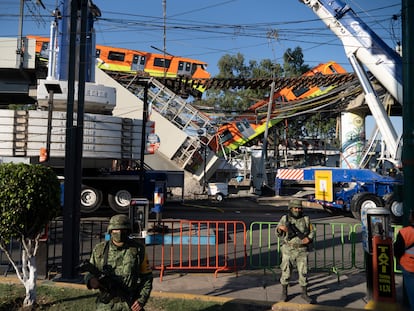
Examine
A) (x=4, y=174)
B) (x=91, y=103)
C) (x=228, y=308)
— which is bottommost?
(x=228, y=308)

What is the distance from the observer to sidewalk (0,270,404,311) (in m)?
5.30

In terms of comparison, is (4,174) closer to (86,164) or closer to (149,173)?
(86,164)

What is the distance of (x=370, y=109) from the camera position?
15.4 meters

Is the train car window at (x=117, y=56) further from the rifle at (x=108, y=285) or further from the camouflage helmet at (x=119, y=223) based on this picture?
the rifle at (x=108, y=285)

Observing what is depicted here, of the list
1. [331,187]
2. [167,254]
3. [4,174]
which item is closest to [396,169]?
[331,187]

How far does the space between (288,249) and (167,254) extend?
3.63m

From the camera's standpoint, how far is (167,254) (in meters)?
8.67

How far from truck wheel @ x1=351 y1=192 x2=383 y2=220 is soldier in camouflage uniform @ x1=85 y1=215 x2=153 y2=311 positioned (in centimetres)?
1308

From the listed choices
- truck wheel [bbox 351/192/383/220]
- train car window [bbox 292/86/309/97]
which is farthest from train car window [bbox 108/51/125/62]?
truck wheel [bbox 351/192/383/220]

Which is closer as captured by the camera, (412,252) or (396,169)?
(412,252)

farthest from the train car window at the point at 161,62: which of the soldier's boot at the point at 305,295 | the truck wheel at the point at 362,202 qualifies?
the soldier's boot at the point at 305,295

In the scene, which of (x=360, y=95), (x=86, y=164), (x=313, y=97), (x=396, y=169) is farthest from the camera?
(x=313, y=97)

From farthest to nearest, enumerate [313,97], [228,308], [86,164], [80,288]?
[313,97], [86,164], [80,288], [228,308]

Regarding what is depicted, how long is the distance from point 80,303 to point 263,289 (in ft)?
9.31
